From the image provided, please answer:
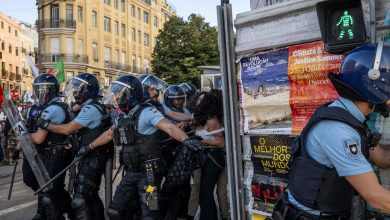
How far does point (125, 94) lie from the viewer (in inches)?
196

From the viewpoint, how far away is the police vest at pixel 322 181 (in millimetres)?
2264

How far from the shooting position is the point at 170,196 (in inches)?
215

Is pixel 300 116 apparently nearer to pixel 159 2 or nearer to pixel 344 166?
pixel 344 166

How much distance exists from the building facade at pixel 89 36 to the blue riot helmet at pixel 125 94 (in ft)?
138

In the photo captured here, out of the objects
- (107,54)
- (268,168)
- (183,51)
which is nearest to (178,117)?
(268,168)

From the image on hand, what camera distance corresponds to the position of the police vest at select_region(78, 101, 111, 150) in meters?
5.64

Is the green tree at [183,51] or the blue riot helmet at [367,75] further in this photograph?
the green tree at [183,51]

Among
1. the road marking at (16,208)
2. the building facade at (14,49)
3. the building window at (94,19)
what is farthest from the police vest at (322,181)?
the building facade at (14,49)

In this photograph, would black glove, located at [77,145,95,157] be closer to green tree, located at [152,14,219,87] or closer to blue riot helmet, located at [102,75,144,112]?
blue riot helmet, located at [102,75,144,112]

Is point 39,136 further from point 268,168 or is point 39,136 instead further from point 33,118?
point 268,168

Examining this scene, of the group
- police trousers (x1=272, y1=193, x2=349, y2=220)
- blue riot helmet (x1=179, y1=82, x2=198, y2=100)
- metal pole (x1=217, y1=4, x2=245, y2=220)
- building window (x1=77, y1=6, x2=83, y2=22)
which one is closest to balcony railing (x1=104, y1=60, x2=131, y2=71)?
building window (x1=77, y1=6, x2=83, y2=22)

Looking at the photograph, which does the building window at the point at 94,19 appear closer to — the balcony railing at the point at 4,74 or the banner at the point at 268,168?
the balcony railing at the point at 4,74

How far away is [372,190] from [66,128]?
4149 millimetres

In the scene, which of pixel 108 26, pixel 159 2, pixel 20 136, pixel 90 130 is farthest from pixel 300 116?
pixel 159 2
